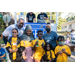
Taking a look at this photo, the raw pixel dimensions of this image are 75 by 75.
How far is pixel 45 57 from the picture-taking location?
2.58 m

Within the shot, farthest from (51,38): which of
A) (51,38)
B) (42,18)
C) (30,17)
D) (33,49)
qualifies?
(30,17)

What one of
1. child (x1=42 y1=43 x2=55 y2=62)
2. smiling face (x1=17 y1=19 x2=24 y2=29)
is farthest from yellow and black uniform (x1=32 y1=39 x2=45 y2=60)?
smiling face (x1=17 y1=19 x2=24 y2=29)

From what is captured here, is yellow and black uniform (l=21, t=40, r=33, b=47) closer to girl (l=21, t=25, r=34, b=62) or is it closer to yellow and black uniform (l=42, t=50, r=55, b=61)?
girl (l=21, t=25, r=34, b=62)

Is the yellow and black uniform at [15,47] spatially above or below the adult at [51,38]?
below

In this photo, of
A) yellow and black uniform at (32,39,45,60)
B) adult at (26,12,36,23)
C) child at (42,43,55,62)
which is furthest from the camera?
adult at (26,12,36,23)

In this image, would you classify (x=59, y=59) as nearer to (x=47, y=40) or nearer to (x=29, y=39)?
(x=47, y=40)

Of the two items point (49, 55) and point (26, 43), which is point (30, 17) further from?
point (49, 55)

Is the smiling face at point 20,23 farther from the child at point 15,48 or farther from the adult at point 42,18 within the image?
the adult at point 42,18

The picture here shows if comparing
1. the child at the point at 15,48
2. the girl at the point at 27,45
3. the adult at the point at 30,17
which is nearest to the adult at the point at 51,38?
the girl at the point at 27,45

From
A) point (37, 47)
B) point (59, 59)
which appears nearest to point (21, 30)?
point (37, 47)

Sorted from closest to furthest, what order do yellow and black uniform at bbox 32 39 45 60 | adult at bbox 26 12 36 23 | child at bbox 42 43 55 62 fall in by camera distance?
child at bbox 42 43 55 62
yellow and black uniform at bbox 32 39 45 60
adult at bbox 26 12 36 23

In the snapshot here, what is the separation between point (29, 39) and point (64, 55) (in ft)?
4.20

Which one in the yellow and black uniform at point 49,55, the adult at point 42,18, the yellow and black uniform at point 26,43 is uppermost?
the adult at point 42,18

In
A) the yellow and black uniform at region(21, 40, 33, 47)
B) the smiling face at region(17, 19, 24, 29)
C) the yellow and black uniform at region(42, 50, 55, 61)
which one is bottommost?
the yellow and black uniform at region(42, 50, 55, 61)
